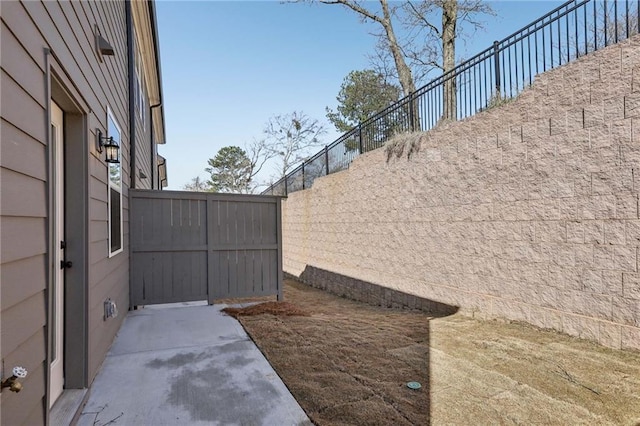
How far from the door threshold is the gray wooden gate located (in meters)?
3.08

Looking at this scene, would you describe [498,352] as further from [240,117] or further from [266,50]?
[240,117]

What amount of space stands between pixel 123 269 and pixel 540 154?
5.04 metres

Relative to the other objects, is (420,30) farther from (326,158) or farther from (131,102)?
(131,102)

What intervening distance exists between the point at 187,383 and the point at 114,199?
2.08 m

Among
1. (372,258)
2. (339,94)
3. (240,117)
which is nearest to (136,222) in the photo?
(372,258)

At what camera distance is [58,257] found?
7.75ft

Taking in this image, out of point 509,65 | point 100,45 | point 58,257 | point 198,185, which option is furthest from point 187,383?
point 198,185

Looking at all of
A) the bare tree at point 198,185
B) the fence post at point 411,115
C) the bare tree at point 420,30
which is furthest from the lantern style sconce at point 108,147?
the bare tree at point 198,185

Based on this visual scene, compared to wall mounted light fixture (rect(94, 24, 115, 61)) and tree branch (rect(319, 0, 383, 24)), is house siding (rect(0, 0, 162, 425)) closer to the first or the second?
wall mounted light fixture (rect(94, 24, 115, 61))

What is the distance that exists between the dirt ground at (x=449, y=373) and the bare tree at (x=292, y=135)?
2160 cm

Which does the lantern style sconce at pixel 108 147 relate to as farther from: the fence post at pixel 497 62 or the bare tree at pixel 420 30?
the bare tree at pixel 420 30

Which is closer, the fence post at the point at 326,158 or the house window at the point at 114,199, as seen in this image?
the house window at the point at 114,199

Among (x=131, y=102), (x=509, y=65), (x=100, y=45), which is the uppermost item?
(x=509, y=65)

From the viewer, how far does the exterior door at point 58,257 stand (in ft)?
7.43
